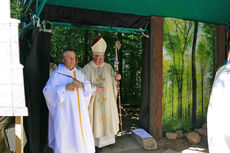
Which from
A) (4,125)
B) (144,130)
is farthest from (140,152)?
(4,125)

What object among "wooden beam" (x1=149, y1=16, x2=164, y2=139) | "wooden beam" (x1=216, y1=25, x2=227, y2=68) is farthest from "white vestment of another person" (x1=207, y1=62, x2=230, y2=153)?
"wooden beam" (x1=216, y1=25, x2=227, y2=68)

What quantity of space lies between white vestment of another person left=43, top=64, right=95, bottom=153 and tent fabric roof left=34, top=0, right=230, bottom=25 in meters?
1.47

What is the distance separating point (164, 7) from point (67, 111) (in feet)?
9.51

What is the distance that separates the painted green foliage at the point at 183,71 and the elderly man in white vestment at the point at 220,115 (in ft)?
10.5

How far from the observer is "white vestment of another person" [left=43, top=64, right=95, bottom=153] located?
2.85 m

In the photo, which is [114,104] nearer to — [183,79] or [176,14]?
[183,79]

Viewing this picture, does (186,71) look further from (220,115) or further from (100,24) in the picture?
(220,115)

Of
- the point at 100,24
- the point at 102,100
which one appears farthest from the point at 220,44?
the point at 102,100

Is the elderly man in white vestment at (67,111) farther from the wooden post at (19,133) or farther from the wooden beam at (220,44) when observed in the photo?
the wooden beam at (220,44)

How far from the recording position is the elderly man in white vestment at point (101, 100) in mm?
3691

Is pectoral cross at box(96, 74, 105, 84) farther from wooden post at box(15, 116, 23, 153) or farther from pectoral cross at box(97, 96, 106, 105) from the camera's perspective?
wooden post at box(15, 116, 23, 153)

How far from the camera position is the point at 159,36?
449cm

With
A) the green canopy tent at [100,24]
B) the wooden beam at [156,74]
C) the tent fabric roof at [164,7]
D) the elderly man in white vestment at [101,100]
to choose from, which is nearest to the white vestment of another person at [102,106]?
the elderly man in white vestment at [101,100]

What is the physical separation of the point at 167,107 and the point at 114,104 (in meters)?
1.57
